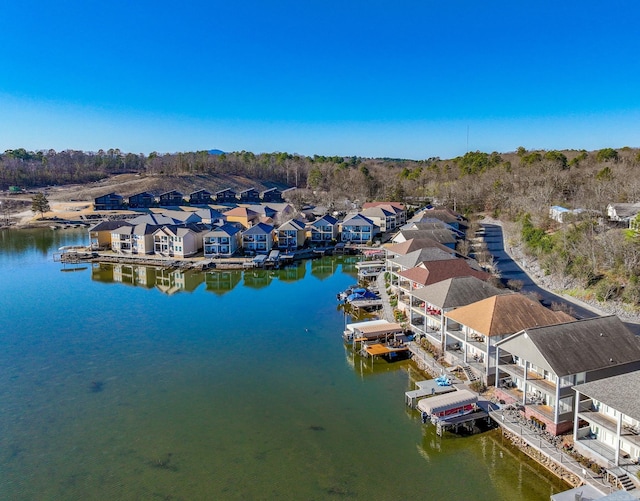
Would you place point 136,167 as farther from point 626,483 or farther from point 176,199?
point 626,483

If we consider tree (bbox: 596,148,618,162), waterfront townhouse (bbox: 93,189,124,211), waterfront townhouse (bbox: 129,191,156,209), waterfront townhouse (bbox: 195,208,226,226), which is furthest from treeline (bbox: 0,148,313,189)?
tree (bbox: 596,148,618,162)

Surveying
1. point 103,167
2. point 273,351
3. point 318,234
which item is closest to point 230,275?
point 318,234

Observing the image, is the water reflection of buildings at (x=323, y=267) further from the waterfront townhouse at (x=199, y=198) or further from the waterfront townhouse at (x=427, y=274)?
the waterfront townhouse at (x=199, y=198)

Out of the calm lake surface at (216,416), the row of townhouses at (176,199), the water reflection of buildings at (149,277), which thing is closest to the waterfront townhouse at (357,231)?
the water reflection of buildings at (149,277)

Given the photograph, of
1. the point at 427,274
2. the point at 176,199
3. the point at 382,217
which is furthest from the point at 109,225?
the point at 427,274

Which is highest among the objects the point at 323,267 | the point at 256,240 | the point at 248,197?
the point at 248,197

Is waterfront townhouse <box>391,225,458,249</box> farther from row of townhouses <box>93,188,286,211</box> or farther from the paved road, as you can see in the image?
row of townhouses <box>93,188,286,211</box>
